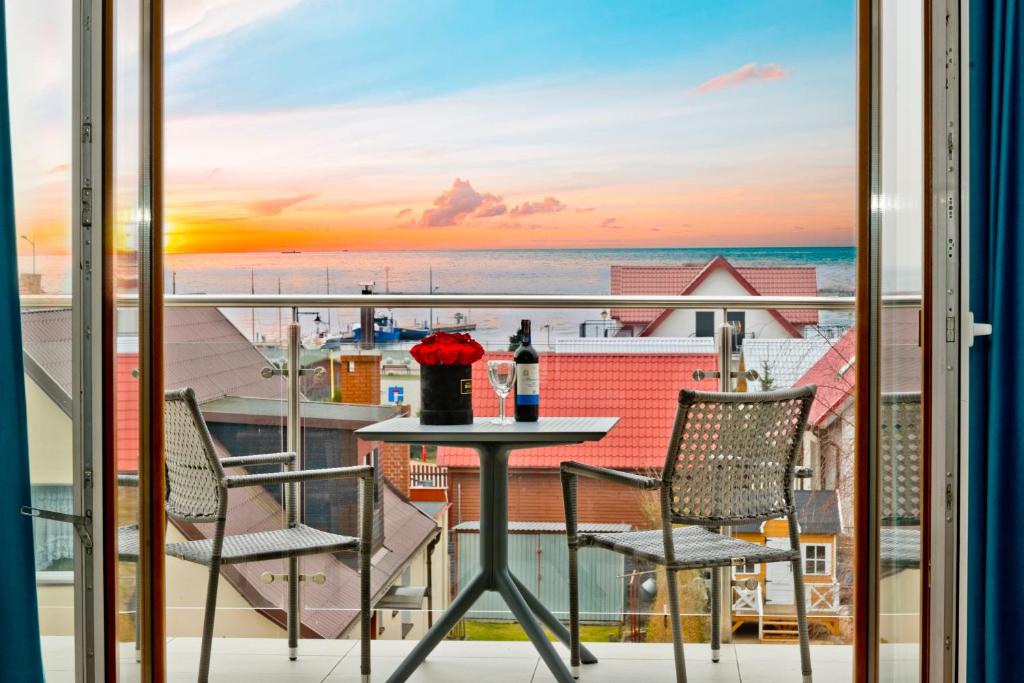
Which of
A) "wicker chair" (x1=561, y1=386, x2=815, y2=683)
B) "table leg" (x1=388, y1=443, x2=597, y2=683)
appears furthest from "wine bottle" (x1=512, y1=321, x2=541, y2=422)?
"wicker chair" (x1=561, y1=386, x2=815, y2=683)

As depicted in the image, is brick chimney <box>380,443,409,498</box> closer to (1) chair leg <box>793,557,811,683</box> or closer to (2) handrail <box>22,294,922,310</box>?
(2) handrail <box>22,294,922,310</box>

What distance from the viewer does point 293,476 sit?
303 cm

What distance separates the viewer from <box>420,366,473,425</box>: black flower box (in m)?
3.09

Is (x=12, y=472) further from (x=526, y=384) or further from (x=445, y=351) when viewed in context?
(x=526, y=384)

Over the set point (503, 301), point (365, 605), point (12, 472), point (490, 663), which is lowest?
point (490, 663)

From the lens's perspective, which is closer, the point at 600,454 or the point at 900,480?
the point at 900,480

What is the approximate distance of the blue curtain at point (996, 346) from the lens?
2.28 m

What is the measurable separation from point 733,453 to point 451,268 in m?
9.15

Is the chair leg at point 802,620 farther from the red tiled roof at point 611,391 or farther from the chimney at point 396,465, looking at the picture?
the chimney at point 396,465

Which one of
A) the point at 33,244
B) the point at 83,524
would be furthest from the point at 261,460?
the point at 33,244

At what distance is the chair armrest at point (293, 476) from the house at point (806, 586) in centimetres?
127

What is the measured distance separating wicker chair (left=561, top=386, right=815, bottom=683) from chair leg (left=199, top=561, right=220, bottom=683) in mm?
1127

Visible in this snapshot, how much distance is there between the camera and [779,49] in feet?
43.0

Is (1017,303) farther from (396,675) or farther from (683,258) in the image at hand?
(683,258)
